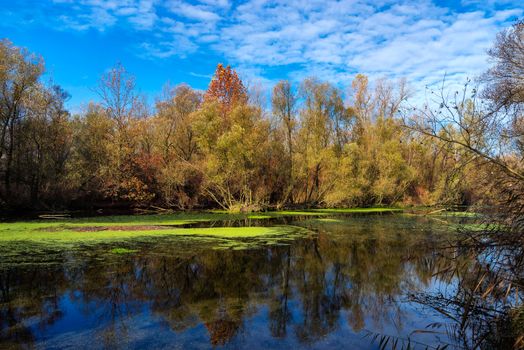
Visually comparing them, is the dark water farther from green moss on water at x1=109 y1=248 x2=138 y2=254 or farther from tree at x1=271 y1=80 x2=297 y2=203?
tree at x1=271 y1=80 x2=297 y2=203

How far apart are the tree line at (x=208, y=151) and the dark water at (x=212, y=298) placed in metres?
16.1

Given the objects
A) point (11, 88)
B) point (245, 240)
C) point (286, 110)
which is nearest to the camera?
point (245, 240)

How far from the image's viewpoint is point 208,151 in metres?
27.8

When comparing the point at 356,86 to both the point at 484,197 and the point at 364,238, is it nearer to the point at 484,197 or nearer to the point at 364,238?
the point at 364,238

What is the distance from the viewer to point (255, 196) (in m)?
30.2

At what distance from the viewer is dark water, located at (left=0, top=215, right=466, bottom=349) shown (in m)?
5.49

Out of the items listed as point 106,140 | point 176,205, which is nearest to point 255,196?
point 176,205

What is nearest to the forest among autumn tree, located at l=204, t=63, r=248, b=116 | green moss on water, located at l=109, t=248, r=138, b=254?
green moss on water, located at l=109, t=248, r=138, b=254

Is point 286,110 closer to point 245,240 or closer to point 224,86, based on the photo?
point 224,86

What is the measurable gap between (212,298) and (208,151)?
2114 centimetres

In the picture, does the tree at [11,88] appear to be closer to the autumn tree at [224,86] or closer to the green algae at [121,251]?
the autumn tree at [224,86]

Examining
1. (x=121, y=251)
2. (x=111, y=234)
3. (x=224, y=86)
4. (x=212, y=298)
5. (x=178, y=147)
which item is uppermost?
(x=224, y=86)

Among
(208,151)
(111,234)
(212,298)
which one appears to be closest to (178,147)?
(208,151)

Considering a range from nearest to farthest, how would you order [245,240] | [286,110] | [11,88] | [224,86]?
1. [245,240]
2. [11,88]
3. [286,110]
4. [224,86]
